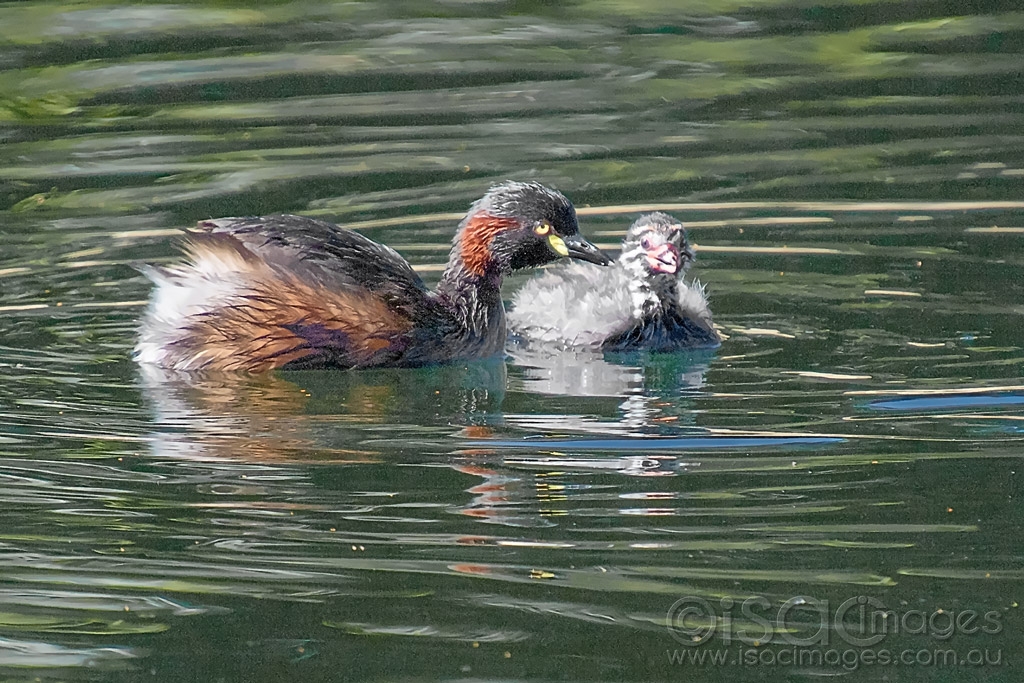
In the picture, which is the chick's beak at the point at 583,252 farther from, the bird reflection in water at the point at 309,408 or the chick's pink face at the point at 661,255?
the bird reflection in water at the point at 309,408

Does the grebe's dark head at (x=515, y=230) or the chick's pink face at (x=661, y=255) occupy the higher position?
the grebe's dark head at (x=515, y=230)

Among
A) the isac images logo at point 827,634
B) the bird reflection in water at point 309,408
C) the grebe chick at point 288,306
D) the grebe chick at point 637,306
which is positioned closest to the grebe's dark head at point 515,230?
the grebe chick at point 637,306

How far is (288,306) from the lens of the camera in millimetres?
7137

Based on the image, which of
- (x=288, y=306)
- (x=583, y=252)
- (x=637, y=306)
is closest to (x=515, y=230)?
(x=583, y=252)

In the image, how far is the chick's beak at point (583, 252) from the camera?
7.88 m

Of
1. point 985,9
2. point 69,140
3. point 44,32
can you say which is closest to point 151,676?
point 69,140

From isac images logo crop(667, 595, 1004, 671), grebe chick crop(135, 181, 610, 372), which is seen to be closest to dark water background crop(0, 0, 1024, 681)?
isac images logo crop(667, 595, 1004, 671)

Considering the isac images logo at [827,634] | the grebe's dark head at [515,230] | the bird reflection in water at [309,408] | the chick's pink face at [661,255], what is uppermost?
the grebe's dark head at [515,230]

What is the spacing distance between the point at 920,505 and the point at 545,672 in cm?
149

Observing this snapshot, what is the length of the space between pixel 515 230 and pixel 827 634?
4.00 metres

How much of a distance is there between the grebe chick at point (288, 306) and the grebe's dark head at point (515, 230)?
1.37 ft

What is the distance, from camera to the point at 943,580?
4.38m

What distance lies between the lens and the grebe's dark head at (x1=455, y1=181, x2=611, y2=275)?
7844mm

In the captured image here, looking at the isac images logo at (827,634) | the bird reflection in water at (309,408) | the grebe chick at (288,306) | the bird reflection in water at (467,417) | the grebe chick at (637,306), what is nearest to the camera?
the isac images logo at (827,634)
